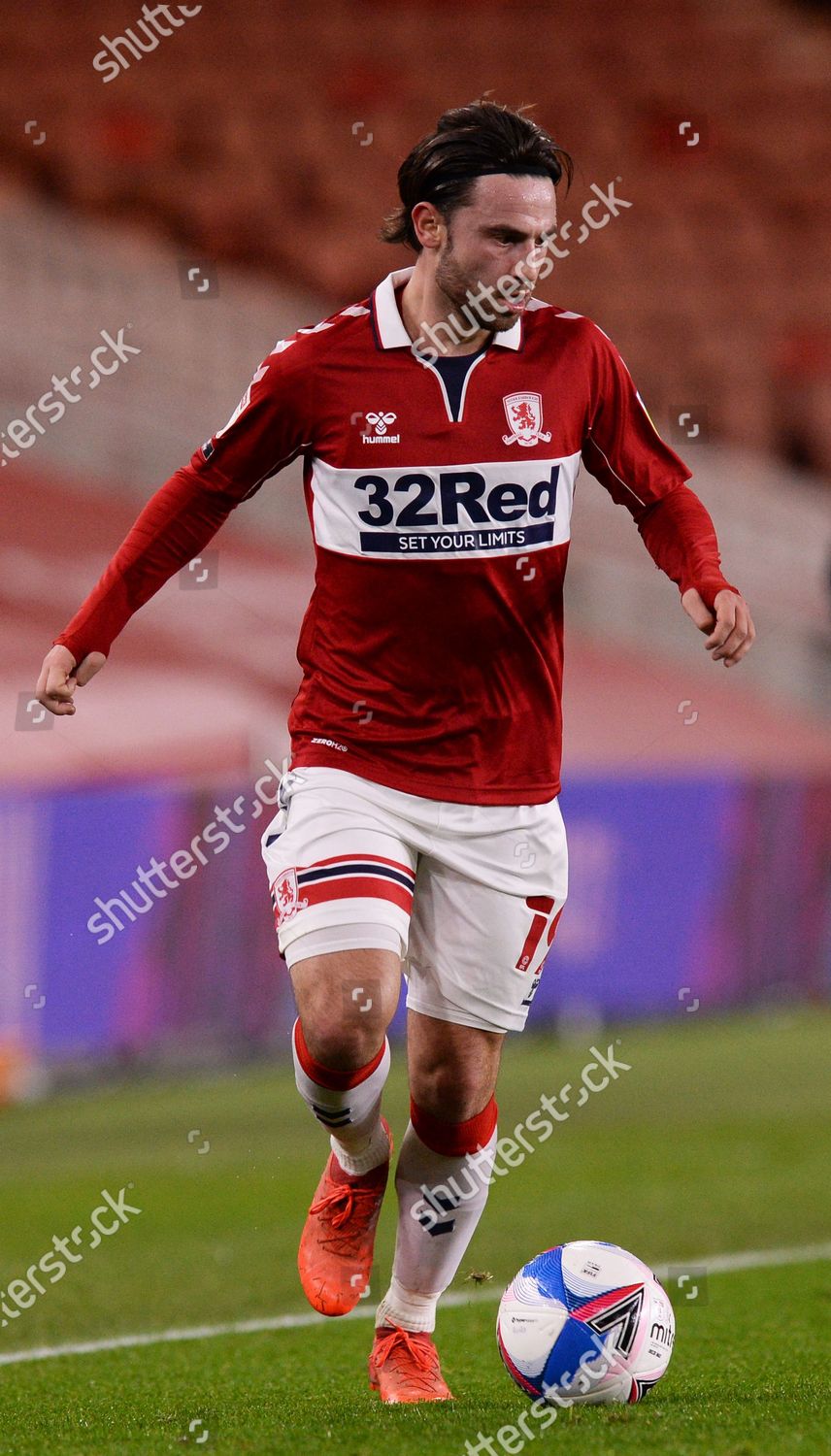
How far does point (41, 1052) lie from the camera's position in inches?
369

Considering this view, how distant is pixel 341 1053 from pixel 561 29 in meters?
17.9

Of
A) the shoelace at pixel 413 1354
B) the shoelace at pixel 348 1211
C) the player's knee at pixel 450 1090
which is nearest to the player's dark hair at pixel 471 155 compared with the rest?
the player's knee at pixel 450 1090

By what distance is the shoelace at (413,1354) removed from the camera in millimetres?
4062

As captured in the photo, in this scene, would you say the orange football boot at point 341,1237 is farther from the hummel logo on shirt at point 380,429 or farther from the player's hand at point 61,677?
the hummel logo on shirt at point 380,429

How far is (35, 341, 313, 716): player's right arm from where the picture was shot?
13.2ft

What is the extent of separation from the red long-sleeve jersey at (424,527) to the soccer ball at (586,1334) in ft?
3.17

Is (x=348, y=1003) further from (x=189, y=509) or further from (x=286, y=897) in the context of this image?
(x=189, y=509)

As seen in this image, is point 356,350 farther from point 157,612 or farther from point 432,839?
point 157,612

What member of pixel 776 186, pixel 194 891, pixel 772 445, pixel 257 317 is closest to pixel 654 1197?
pixel 194 891

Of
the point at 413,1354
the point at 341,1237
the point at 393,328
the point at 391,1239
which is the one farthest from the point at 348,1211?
the point at 391,1239

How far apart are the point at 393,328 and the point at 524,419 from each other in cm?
33

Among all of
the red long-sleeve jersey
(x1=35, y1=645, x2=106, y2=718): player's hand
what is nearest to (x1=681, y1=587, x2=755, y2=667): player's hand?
the red long-sleeve jersey

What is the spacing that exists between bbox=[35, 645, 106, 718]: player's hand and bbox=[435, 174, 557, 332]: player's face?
1.04 metres

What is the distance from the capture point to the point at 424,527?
4.00 meters
